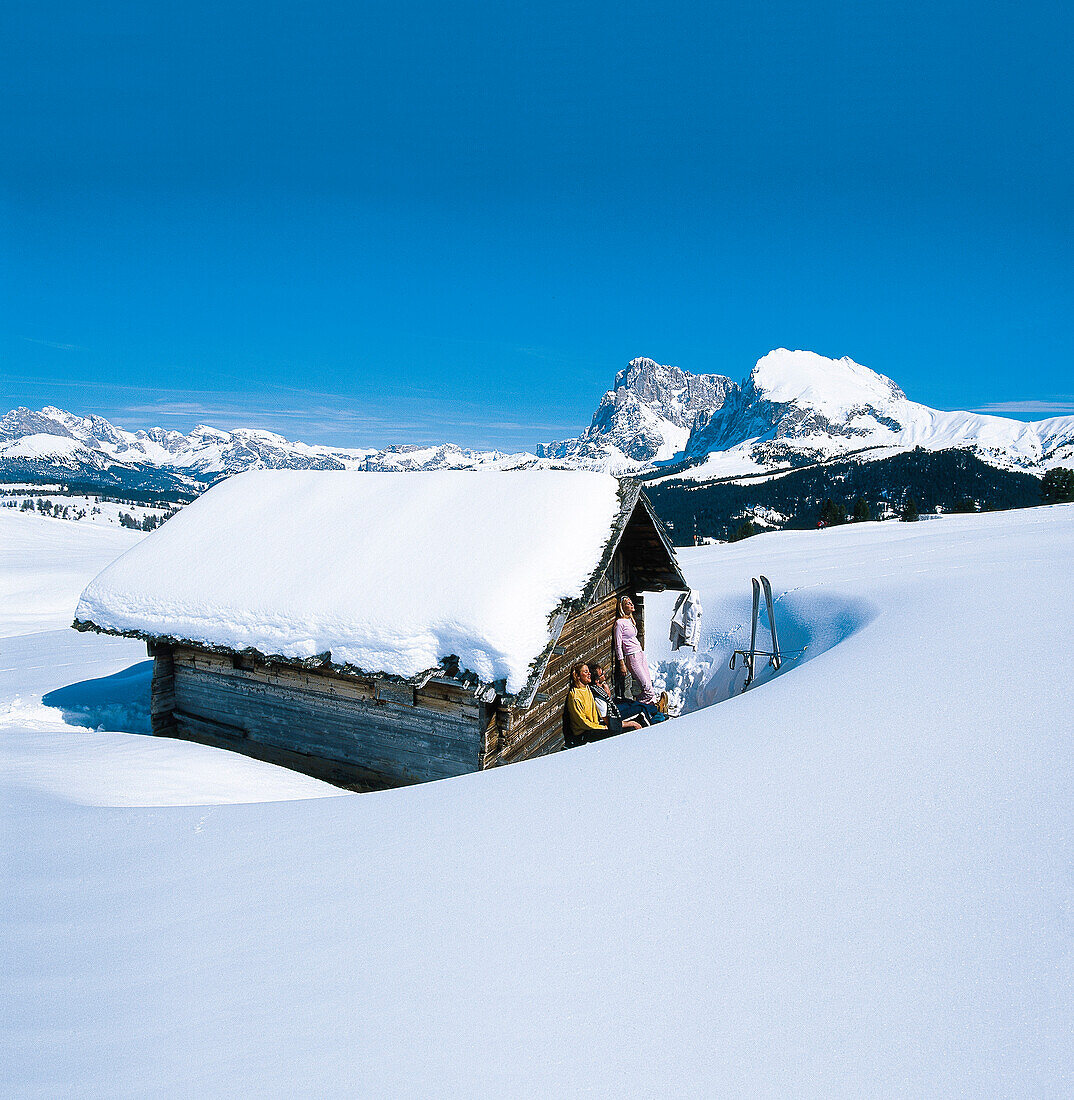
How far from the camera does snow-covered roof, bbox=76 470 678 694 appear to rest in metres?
6.71

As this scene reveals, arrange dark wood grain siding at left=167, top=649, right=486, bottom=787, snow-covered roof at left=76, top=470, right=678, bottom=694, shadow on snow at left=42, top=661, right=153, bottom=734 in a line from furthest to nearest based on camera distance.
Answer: shadow on snow at left=42, top=661, right=153, bottom=734 < dark wood grain siding at left=167, top=649, right=486, bottom=787 < snow-covered roof at left=76, top=470, right=678, bottom=694

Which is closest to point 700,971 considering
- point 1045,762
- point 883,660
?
point 1045,762

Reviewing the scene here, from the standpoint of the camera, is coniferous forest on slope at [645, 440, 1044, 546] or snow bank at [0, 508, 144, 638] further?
coniferous forest on slope at [645, 440, 1044, 546]

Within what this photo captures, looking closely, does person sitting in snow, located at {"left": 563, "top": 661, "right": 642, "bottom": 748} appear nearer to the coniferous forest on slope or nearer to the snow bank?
the snow bank

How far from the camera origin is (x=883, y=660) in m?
6.75

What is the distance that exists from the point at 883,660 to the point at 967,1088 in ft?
18.0

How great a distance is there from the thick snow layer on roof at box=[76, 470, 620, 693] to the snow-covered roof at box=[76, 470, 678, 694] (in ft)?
0.06

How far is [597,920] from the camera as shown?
2.77m

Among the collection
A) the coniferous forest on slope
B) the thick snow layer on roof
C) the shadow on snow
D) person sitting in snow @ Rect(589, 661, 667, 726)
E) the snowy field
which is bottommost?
the shadow on snow

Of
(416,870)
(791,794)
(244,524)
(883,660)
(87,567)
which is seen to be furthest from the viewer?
(87,567)

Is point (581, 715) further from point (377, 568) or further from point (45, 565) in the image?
point (45, 565)

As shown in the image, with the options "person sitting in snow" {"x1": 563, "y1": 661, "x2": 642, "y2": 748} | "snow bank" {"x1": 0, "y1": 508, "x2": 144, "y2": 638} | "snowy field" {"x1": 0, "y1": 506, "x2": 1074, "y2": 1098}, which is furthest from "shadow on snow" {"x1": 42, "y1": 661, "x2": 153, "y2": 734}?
"snow bank" {"x1": 0, "y1": 508, "x2": 144, "y2": 638}

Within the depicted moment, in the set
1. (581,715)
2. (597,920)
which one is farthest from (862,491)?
(597,920)

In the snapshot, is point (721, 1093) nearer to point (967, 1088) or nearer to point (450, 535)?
point (967, 1088)
